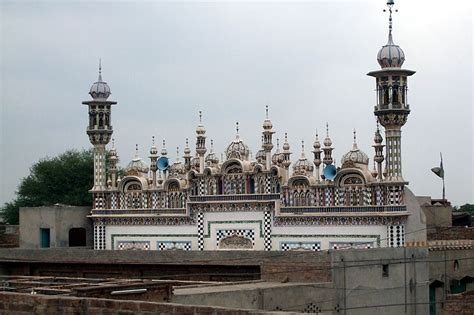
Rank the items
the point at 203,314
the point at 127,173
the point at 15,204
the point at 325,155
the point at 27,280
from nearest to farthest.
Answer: the point at 203,314 → the point at 27,280 → the point at 325,155 → the point at 127,173 → the point at 15,204

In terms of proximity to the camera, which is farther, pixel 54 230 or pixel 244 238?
pixel 54 230

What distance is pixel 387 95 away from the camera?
29.3m

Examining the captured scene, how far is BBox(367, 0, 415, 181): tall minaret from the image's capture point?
1133 inches

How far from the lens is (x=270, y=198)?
3030cm

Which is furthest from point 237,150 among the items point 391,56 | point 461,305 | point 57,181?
point 57,181

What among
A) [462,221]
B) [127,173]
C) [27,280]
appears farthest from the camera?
[462,221]

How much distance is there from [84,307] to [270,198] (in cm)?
1496

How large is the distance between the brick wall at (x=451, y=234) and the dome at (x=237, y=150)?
261 inches

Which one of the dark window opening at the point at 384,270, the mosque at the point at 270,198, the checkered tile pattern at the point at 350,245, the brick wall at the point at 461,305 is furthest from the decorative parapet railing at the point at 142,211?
the brick wall at the point at 461,305

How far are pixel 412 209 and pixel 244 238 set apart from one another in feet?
16.1

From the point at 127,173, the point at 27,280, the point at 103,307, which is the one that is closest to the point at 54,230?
the point at 127,173

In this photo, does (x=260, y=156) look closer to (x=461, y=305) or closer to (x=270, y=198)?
(x=270, y=198)

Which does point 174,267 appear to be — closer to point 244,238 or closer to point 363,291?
point 244,238

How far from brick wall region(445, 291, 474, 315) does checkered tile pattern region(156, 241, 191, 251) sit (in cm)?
1389
